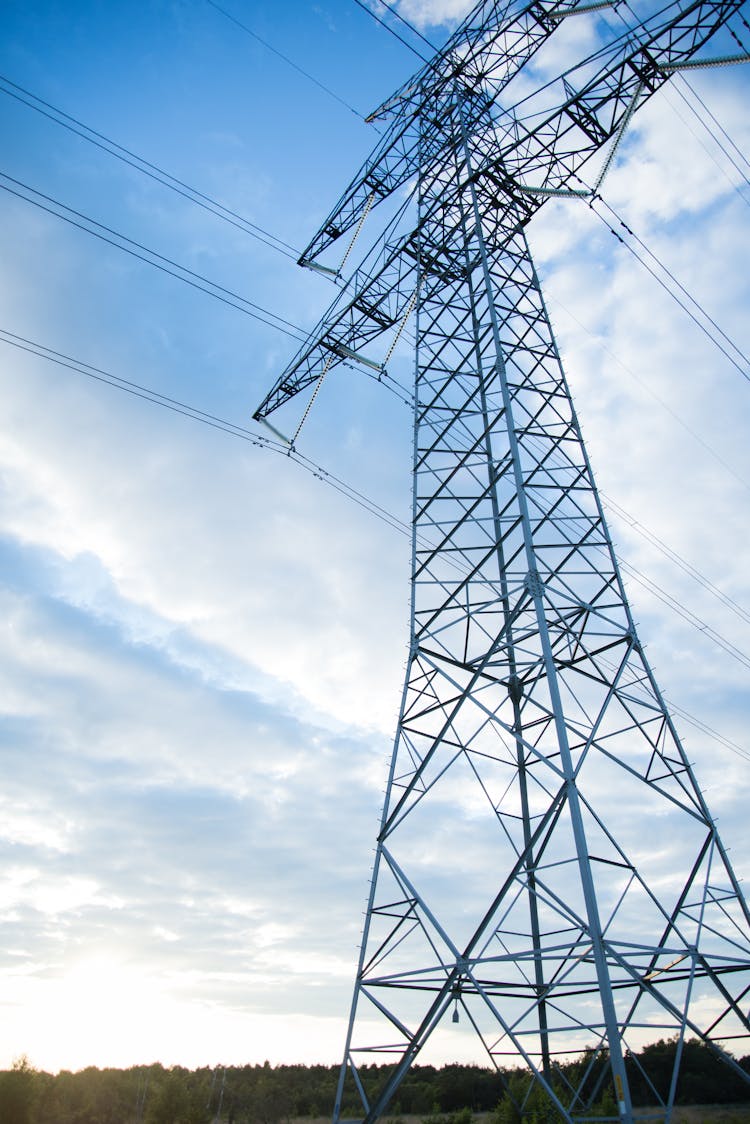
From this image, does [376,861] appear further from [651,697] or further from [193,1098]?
[193,1098]

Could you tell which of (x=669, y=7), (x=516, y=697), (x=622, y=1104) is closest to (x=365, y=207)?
(x=669, y=7)

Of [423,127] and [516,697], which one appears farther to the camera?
[423,127]

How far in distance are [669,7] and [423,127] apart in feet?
26.0

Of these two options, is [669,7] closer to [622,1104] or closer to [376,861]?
[376,861]

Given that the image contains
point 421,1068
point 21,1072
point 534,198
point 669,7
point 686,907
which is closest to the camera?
point 686,907

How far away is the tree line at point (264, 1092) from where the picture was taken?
1661 inches

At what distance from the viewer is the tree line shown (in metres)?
42.2

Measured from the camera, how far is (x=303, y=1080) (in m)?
67.9

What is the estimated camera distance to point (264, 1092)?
54750 millimetres

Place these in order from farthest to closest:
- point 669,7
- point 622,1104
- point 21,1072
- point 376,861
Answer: point 21,1072 → point 669,7 → point 376,861 → point 622,1104

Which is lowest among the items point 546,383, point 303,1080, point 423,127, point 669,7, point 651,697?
point 303,1080

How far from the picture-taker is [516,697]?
1449 centimetres

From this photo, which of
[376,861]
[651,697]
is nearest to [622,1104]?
[376,861]

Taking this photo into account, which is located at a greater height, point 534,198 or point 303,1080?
point 534,198
